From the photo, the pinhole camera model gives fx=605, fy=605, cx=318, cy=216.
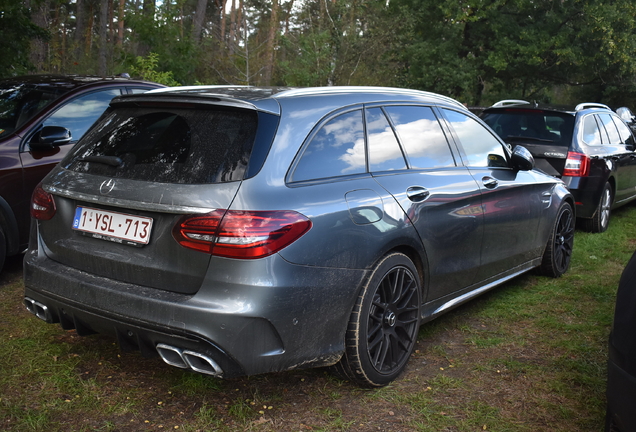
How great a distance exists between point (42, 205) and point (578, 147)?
6098mm

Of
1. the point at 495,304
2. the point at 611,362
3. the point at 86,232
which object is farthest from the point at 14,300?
the point at 611,362

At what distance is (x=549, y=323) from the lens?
4.49 meters

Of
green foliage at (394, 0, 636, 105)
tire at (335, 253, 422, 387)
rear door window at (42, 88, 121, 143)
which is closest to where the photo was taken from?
tire at (335, 253, 422, 387)

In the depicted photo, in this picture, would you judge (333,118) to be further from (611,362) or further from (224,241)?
(611,362)

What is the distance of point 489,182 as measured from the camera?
4.34 meters

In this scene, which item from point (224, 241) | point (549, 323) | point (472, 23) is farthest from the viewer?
point (472, 23)

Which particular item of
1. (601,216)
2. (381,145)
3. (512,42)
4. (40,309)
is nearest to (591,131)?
(601,216)

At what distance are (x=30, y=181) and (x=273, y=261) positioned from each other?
3.17 meters

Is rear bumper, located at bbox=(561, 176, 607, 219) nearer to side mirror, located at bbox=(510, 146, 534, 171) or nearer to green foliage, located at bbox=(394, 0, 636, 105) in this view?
side mirror, located at bbox=(510, 146, 534, 171)

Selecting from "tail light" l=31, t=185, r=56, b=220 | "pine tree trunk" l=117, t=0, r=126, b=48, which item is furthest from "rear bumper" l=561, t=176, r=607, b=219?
"pine tree trunk" l=117, t=0, r=126, b=48

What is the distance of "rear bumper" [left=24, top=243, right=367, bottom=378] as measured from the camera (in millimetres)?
2627

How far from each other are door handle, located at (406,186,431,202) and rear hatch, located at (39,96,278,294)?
1.02 metres

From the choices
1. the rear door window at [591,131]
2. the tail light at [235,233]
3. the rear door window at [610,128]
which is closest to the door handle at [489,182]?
the tail light at [235,233]

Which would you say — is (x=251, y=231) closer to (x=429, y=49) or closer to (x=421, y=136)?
(x=421, y=136)
